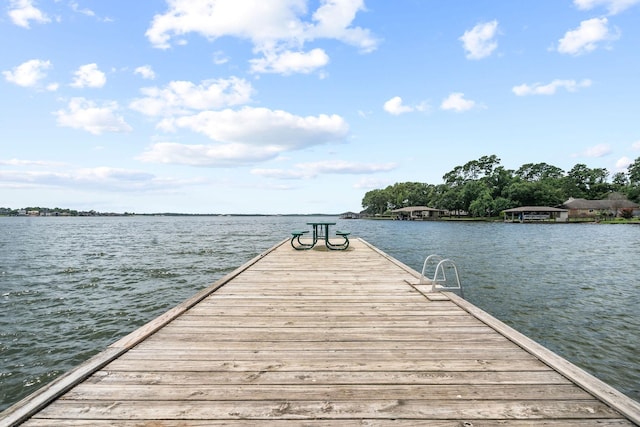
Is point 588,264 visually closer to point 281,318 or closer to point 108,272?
point 281,318

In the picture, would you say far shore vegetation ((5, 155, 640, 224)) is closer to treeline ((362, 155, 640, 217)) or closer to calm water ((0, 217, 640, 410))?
treeline ((362, 155, 640, 217))

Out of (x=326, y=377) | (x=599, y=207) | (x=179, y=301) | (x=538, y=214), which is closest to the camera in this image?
(x=326, y=377)

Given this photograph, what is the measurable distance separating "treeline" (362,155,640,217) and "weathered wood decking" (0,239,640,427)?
287ft

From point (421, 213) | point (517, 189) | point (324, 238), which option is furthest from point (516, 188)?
point (324, 238)

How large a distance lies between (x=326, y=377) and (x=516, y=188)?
300 feet

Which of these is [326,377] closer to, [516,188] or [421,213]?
[516,188]

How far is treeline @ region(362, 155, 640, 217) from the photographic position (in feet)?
261

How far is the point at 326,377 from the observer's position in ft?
8.89

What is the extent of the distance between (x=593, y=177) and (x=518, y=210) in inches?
1670

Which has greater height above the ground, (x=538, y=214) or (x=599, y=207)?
(x=599, y=207)

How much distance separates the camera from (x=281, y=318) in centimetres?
435

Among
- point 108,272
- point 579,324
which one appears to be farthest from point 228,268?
point 579,324

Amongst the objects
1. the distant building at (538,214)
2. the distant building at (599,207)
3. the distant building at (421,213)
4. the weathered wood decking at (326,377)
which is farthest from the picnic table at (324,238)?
the distant building at (421,213)

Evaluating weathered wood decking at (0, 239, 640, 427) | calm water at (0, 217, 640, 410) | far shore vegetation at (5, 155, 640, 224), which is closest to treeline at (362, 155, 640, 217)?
far shore vegetation at (5, 155, 640, 224)
